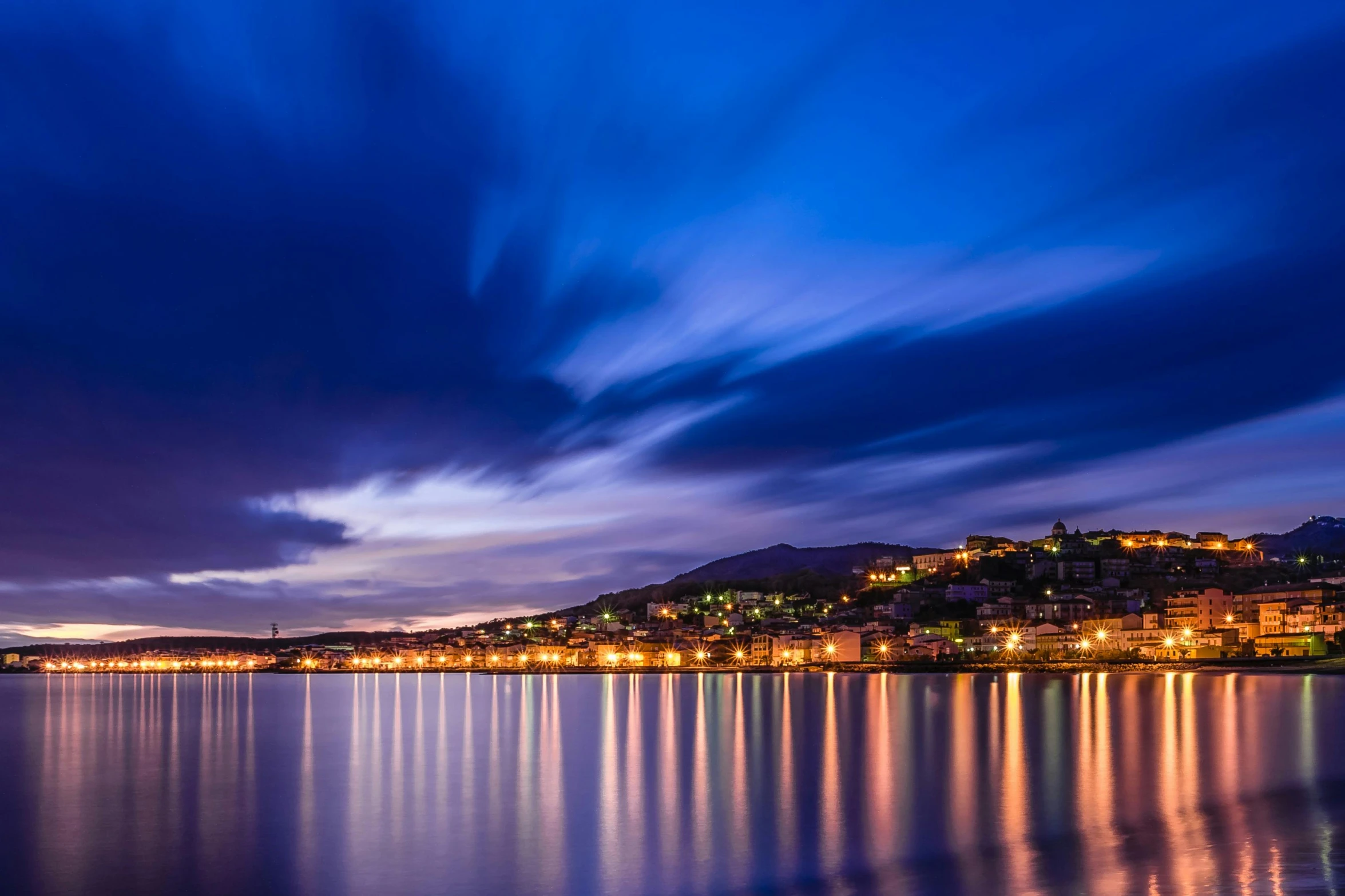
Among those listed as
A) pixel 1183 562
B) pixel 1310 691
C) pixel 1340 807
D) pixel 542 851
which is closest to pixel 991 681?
pixel 1310 691

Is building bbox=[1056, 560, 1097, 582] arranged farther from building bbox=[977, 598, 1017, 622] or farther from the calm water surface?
the calm water surface

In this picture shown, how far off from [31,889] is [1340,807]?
1991cm

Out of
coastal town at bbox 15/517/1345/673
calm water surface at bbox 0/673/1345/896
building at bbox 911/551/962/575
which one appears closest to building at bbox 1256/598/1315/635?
coastal town at bbox 15/517/1345/673

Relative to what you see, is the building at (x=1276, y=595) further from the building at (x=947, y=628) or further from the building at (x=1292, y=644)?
the building at (x=947, y=628)

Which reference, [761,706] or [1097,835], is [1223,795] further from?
[761,706]

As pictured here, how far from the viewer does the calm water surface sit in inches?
563

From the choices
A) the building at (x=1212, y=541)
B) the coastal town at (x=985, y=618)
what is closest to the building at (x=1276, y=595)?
the coastal town at (x=985, y=618)

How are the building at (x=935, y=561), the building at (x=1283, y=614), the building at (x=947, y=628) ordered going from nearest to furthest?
the building at (x=1283, y=614)
the building at (x=947, y=628)
the building at (x=935, y=561)

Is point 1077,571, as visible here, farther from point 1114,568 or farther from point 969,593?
point 969,593

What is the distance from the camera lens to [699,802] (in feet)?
67.7

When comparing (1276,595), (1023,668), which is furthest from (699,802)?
(1276,595)

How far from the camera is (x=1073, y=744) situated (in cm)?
2908

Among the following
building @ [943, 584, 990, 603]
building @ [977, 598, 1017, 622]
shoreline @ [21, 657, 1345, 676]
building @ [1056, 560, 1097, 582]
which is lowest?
shoreline @ [21, 657, 1345, 676]

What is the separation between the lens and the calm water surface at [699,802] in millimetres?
14289
